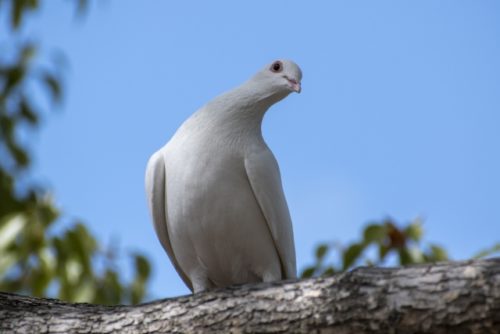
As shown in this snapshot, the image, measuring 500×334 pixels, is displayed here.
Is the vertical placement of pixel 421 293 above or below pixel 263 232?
below

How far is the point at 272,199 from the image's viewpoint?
217 inches

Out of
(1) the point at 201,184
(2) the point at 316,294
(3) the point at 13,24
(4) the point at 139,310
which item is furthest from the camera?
(3) the point at 13,24

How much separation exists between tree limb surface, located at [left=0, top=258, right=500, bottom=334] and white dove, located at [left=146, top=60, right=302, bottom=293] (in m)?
0.81

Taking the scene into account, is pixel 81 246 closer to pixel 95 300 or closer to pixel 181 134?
pixel 95 300

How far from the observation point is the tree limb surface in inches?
160

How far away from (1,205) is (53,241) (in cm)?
98

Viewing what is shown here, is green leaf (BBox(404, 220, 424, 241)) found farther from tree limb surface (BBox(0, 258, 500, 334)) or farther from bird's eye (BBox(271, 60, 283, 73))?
tree limb surface (BBox(0, 258, 500, 334))

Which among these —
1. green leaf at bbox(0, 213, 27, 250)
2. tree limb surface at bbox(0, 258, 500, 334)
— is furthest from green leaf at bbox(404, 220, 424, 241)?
green leaf at bbox(0, 213, 27, 250)

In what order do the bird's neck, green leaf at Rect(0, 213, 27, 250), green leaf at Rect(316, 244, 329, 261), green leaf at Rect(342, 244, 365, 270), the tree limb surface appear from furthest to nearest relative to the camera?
green leaf at Rect(0, 213, 27, 250) < green leaf at Rect(316, 244, 329, 261) < green leaf at Rect(342, 244, 365, 270) < the bird's neck < the tree limb surface

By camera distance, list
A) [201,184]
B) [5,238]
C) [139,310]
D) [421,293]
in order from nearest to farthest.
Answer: [421,293]
[139,310]
[201,184]
[5,238]

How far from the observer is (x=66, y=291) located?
291 inches

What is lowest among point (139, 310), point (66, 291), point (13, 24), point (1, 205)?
point (139, 310)

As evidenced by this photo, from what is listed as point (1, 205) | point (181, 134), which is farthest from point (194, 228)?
point (1, 205)

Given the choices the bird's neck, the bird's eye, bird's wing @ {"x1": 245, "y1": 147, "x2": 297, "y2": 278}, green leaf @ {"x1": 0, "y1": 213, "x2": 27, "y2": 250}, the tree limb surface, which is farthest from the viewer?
green leaf @ {"x1": 0, "y1": 213, "x2": 27, "y2": 250}
